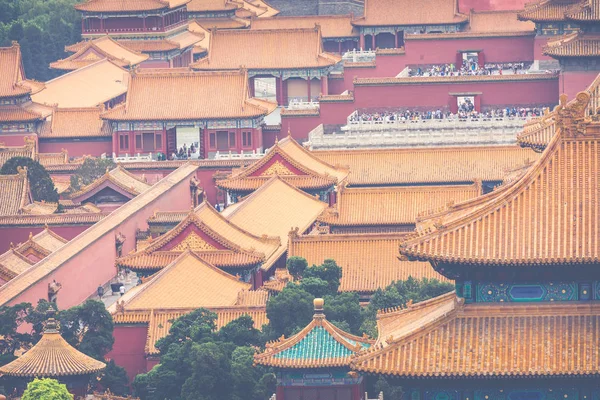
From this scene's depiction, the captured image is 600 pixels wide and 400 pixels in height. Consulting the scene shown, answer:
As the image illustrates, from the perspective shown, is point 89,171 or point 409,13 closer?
point 89,171

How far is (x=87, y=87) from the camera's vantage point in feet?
312

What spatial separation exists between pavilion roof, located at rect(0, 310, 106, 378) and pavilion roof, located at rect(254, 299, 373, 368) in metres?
6.16

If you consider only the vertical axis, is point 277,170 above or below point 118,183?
above

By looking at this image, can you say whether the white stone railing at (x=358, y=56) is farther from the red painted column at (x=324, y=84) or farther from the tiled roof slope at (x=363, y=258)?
the tiled roof slope at (x=363, y=258)

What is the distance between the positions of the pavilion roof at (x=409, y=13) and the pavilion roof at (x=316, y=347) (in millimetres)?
64909

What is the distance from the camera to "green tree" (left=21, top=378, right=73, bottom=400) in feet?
125

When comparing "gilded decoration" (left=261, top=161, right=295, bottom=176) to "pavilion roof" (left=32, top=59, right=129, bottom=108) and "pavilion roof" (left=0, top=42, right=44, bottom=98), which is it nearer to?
"pavilion roof" (left=0, top=42, right=44, bottom=98)

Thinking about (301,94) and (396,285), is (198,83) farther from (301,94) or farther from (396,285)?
(396,285)

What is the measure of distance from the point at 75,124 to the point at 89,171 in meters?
8.90

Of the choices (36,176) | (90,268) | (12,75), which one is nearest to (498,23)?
(12,75)

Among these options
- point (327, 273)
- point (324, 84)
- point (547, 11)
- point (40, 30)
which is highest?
point (40, 30)

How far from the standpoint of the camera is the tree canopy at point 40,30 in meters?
108

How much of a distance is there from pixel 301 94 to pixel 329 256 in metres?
45.1

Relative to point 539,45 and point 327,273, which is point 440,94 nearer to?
point 539,45
